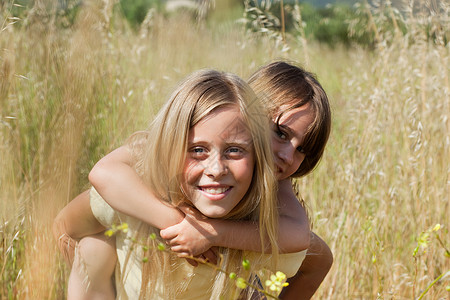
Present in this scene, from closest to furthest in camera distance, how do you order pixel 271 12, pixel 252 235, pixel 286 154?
pixel 252 235 < pixel 286 154 < pixel 271 12

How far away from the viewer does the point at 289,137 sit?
5.98ft

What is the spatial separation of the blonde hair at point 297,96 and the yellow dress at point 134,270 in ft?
1.38

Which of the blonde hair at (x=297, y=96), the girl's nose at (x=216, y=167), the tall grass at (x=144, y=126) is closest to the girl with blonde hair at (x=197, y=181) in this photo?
the girl's nose at (x=216, y=167)

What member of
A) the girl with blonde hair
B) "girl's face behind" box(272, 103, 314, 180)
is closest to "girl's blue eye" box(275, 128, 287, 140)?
"girl's face behind" box(272, 103, 314, 180)

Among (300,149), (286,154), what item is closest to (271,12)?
(300,149)

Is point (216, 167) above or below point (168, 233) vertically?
above

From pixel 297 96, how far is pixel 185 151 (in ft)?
1.91

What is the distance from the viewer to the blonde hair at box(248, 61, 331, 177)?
6.11 ft

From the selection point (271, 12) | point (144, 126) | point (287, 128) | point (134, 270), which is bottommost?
point (134, 270)

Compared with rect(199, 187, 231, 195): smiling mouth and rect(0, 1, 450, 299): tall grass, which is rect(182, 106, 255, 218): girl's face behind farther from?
rect(0, 1, 450, 299): tall grass

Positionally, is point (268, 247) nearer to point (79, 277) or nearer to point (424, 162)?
point (79, 277)

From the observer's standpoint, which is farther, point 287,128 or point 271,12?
point 271,12

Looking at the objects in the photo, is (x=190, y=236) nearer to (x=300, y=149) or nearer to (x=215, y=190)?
(x=215, y=190)

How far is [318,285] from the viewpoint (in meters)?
2.06
